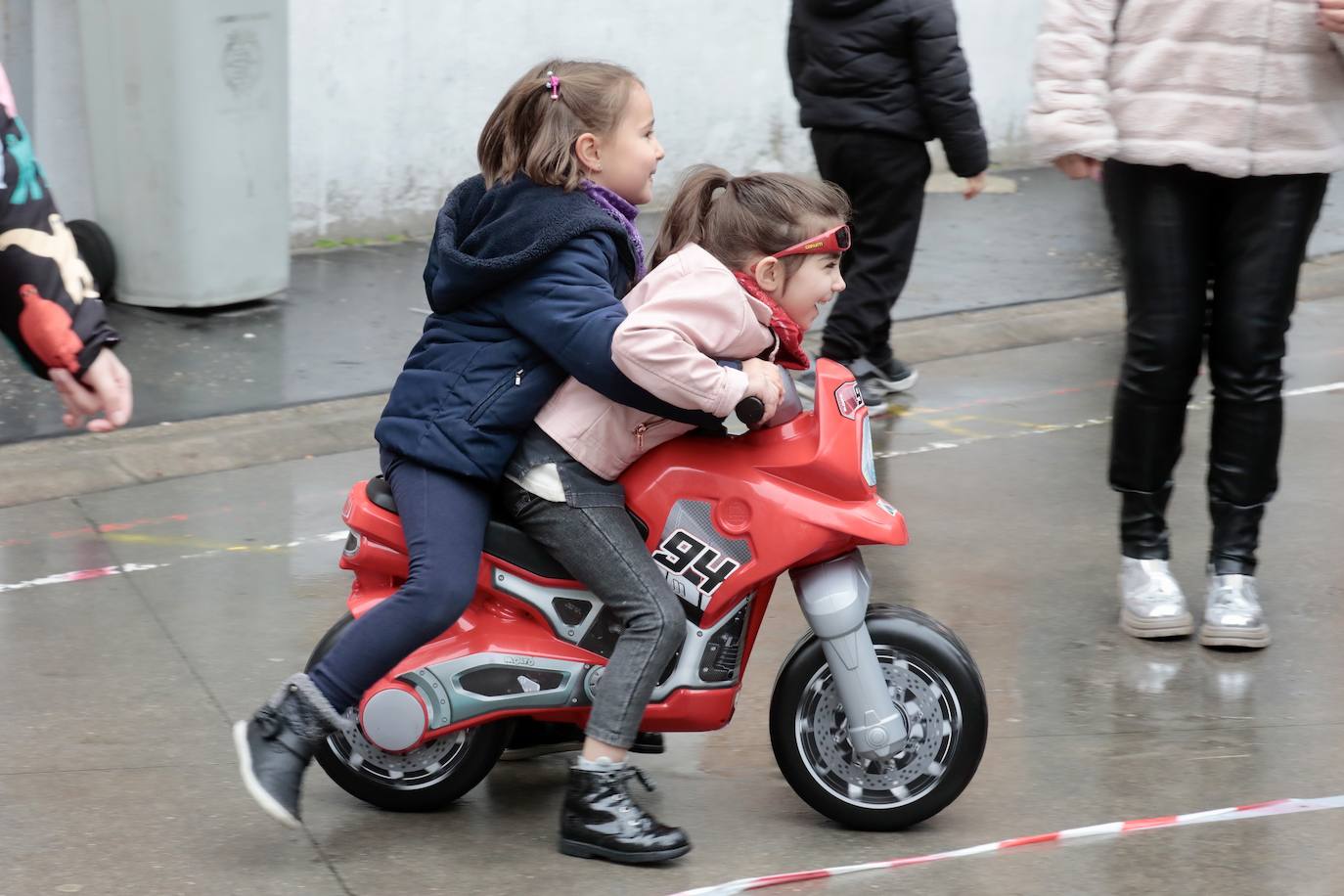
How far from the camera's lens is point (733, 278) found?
3.41 m

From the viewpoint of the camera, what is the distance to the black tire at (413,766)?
360cm

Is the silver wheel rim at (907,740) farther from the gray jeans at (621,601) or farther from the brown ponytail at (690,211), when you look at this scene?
the brown ponytail at (690,211)

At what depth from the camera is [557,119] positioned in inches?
134

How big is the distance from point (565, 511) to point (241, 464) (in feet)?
9.38

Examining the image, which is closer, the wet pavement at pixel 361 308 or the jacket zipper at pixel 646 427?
the jacket zipper at pixel 646 427

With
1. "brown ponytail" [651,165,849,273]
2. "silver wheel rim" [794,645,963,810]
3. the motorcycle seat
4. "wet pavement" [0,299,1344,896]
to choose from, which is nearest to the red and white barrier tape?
"wet pavement" [0,299,1344,896]

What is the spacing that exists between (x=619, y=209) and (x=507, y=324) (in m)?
0.30

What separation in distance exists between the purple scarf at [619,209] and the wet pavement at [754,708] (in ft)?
3.57

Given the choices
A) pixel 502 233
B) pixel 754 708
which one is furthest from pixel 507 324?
pixel 754 708

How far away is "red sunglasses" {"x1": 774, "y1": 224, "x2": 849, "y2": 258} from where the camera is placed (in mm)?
3482

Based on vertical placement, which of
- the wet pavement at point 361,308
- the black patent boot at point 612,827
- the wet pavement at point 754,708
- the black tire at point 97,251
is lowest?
the wet pavement at point 361,308

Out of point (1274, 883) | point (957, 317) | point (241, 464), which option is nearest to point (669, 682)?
point (1274, 883)

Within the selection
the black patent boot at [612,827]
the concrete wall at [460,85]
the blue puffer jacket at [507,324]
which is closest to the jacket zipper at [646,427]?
the blue puffer jacket at [507,324]

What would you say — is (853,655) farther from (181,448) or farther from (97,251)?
(97,251)
